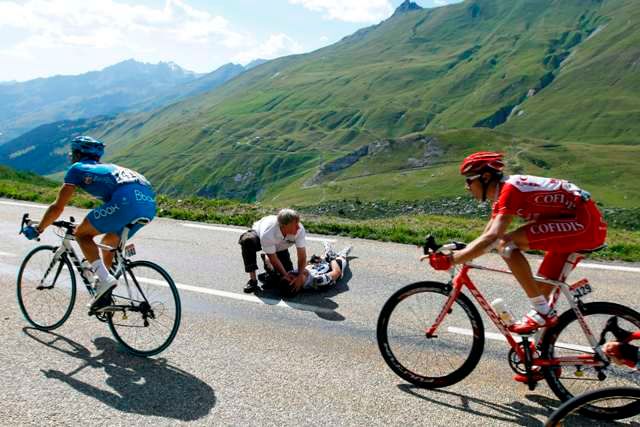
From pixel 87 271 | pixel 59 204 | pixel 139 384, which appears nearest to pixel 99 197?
pixel 59 204

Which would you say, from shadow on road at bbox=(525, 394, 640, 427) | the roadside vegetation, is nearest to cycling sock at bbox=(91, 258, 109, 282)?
shadow on road at bbox=(525, 394, 640, 427)

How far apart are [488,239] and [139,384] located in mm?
4344

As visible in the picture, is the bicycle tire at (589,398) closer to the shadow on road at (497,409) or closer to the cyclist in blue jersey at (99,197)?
the shadow on road at (497,409)

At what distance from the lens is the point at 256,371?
6.35 metres

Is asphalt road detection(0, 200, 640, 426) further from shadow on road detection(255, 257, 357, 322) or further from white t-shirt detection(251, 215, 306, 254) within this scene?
white t-shirt detection(251, 215, 306, 254)

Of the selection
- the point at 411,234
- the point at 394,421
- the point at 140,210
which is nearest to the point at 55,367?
the point at 140,210

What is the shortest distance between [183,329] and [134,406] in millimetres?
2009

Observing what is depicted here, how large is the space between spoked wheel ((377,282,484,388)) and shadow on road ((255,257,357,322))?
1819 millimetres

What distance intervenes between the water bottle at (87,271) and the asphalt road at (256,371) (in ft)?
2.94

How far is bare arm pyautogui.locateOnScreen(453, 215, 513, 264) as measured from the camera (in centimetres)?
525

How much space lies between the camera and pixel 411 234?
12.7 m

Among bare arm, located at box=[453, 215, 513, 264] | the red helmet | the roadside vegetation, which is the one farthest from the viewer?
the roadside vegetation

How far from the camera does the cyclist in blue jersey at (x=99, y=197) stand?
6.67 m

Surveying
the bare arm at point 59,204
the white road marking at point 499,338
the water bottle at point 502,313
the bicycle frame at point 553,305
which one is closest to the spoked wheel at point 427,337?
the white road marking at point 499,338
